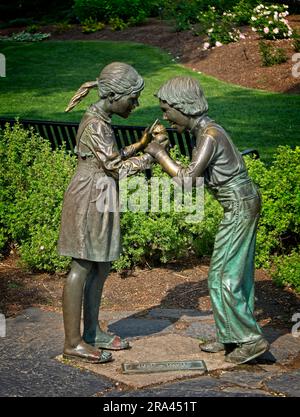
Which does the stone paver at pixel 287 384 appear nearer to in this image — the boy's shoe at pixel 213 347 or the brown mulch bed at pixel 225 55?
the boy's shoe at pixel 213 347

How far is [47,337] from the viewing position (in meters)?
6.43

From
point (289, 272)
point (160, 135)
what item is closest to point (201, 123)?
point (160, 135)

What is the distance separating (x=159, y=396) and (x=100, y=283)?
1.05 m

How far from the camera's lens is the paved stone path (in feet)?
17.6

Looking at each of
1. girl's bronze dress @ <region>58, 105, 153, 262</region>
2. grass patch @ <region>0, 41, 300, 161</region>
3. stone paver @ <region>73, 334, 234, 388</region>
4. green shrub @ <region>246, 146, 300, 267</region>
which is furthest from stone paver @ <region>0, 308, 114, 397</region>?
grass patch @ <region>0, 41, 300, 161</region>

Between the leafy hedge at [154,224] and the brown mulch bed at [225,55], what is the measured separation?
8878mm

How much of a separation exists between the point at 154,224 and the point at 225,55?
42.0ft

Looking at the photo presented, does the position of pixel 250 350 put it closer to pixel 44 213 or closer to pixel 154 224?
pixel 154 224

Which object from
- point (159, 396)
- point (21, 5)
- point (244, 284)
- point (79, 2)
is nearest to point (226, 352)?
point (244, 284)

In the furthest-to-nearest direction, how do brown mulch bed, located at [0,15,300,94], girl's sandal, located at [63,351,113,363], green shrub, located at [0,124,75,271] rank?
brown mulch bed, located at [0,15,300,94] → green shrub, located at [0,124,75,271] → girl's sandal, located at [63,351,113,363]

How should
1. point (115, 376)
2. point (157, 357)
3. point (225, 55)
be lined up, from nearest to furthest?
1. point (115, 376)
2. point (157, 357)
3. point (225, 55)

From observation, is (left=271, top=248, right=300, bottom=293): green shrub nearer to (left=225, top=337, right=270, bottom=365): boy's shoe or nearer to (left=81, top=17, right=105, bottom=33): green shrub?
(left=225, top=337, right=270, bottom=365): boy's shoe

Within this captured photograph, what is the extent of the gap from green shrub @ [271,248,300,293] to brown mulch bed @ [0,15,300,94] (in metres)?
9.54

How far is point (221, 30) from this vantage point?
821 inches
